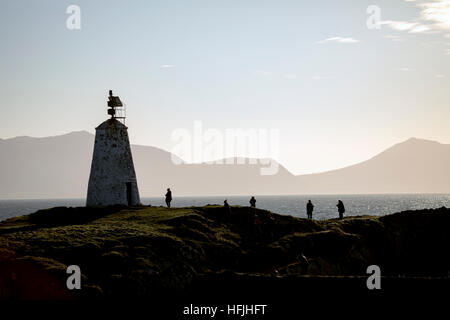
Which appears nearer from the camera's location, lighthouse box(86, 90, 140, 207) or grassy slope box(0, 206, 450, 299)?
grassy slope box(0, 206, 450, 299)

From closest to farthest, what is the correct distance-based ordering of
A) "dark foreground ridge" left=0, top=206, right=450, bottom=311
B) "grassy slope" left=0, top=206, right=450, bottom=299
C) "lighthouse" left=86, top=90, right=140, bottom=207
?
"dark foreground ridge" left=0, top=206, right=450, bottom=311 < "grassy slope" left=0, top=206, right=450, bottom=299 < "lighthouse" left=86, top=90, right=140, bottom=207

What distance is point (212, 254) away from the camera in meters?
38.0

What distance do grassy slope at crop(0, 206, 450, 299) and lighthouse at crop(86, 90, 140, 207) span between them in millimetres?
2542

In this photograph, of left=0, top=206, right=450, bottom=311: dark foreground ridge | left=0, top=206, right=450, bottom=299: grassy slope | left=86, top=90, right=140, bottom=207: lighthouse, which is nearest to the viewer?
left=0, top=206, right=450, bottom=311: dark foreground ridge

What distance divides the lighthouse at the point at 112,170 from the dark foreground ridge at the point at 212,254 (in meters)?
2.34

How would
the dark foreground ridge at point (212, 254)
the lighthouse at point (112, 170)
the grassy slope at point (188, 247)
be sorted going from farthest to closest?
1. the lighthouse at point (112, 170)
2. the grassy slope at point (188, 247)
3. the dark foreground ridge at point (212, 254)

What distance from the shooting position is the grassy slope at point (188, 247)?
97.6 ft

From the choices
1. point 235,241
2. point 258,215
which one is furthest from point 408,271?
point 235,241

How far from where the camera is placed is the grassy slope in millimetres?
29734

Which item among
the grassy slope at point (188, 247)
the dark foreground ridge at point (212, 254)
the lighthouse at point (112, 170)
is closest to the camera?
the dark foreground ridge at point (212, 254)

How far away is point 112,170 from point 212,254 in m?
18.3

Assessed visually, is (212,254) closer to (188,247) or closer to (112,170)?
(188,247)

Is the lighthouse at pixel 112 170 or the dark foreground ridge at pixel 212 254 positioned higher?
the lighthouse at pixel 112 170
